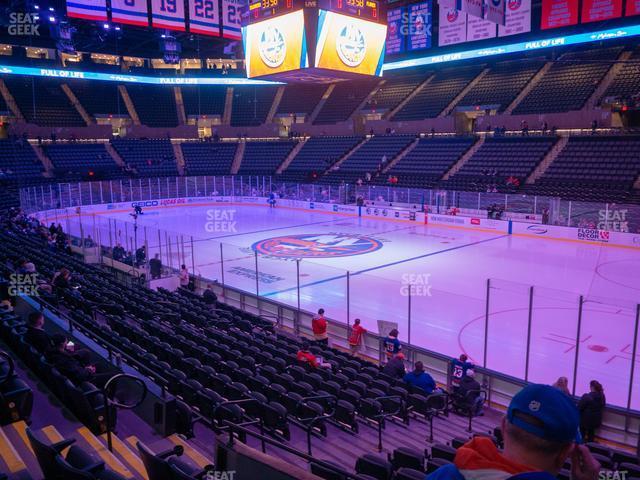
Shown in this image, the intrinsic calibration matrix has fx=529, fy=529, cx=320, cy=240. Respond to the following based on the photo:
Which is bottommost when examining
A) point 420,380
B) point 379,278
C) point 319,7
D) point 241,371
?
point 420,380

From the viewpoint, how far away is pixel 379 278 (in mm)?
13070

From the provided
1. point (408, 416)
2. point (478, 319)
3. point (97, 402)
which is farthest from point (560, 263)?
point (97, 402)

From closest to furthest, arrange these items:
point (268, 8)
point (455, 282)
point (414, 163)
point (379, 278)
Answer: point (379, 278)
point (455, 282)
point (268, 8)
point (414, 163)

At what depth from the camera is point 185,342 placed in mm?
9234

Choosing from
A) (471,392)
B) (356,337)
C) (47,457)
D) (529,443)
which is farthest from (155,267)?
(529,443)

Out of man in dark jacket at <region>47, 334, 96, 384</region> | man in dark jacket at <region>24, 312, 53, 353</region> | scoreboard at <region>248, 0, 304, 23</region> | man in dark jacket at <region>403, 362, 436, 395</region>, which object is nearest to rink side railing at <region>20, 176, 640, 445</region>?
man in dark jacket at <region>403, 362, 436, 395</region>

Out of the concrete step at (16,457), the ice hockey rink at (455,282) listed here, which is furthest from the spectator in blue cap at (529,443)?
the ice hockey rink at (455,282)

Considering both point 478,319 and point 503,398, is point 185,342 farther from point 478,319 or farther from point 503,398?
point 478,319

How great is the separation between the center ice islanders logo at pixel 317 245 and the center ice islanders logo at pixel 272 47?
8.01 meters

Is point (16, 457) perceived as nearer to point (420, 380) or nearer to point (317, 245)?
point (420, 380)

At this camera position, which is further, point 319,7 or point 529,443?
point 319,7

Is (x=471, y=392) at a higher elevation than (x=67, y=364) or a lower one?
lower

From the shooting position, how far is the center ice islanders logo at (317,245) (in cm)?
2348

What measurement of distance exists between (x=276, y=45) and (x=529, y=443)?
21.5 m
